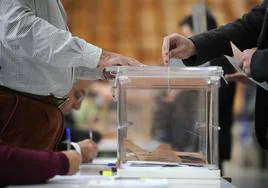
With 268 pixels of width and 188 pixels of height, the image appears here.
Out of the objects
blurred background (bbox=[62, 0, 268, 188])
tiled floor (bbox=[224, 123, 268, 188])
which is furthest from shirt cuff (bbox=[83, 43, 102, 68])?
blurred background (bbox=[62, 0, 268, 188])

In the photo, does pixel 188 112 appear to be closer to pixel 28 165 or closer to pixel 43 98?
pixel 43 98

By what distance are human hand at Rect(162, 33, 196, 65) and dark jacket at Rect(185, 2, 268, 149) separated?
3 cm

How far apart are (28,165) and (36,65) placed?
1.37ft

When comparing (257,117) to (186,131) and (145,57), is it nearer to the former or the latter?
(186,131)

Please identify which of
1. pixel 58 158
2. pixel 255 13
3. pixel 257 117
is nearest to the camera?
pixel 58 158

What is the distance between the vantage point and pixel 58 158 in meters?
1.35

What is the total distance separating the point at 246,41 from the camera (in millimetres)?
2119

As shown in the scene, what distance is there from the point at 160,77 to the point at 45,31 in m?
0.35

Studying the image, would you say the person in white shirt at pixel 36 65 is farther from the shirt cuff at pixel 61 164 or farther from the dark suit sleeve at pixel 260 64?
the dark suit sleeve at pixel 260 64

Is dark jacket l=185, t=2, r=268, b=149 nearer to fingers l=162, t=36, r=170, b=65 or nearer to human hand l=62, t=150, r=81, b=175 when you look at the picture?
fingers l=162, t=36, r=170, b=65

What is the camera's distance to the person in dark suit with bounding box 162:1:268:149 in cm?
190

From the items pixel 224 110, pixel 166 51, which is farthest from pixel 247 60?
pixel 224 110

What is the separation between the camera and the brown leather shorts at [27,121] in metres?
1.55

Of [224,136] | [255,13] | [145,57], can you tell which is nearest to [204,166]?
[255,13]
